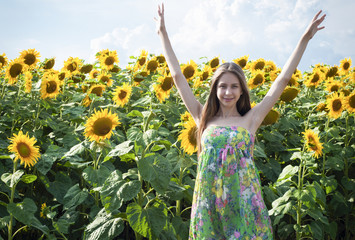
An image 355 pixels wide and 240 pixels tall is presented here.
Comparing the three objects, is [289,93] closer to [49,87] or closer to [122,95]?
[122,95]

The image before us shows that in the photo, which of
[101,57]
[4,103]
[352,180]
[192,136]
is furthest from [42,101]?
[352,180]

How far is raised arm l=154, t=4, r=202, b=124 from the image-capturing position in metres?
2.70

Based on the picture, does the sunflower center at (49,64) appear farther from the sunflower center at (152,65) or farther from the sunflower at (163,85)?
the sunflower at (163,85)

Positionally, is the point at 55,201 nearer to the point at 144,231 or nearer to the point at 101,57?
the point at 144,231

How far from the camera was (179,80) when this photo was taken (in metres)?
2.71

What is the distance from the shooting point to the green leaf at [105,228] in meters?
2.63

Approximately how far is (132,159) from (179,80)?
89 cm

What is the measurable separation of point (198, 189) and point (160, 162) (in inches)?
17.2

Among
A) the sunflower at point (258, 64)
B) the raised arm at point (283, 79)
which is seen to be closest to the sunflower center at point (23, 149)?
the raised arm at point (283, 79)

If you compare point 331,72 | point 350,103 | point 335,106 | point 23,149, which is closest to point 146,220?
point 23,149

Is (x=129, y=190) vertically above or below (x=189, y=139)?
below

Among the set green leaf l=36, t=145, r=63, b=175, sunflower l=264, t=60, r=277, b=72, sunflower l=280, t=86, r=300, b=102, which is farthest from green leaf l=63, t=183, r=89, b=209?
sunflower l=264, t=60, r=277, b=72

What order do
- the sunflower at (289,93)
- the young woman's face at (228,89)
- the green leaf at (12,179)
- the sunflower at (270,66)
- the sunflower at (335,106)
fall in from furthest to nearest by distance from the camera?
the sunflower at (270,66)
the sunflower at (289,93)
the sunflower at (335,106)
the green leaf at (12,179)
the young woman's face at (228,89)

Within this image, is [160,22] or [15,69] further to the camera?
[15,69]
